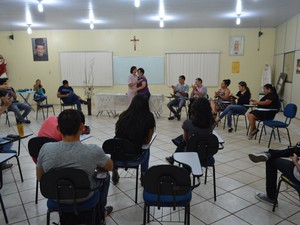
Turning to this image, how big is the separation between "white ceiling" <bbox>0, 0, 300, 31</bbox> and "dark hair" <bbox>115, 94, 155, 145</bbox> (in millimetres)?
3764

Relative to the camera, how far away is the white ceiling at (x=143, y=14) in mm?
5488

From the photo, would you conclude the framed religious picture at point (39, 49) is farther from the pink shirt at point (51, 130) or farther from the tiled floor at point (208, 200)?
the pink shirt at point (51, 130)

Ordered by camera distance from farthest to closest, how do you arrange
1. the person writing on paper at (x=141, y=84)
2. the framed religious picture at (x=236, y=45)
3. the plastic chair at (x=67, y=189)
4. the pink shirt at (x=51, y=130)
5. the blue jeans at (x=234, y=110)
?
the framed religious picture at (x=236, y=45)
the person writing on paper at (x=141, y=84)
the blue jeans at (x=234, y=110)
the pink shirt at (x=51, y=130)
the plastic chair at (x=67, y=189)

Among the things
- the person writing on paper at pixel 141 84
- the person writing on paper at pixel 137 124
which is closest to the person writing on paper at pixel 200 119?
the person writing on paper at pixel 137 124

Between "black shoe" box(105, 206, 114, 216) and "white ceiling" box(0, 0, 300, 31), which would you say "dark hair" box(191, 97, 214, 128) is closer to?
"black shoe" box(105, 206, 114, 216)

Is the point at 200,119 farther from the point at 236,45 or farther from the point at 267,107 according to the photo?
the point at 236,45

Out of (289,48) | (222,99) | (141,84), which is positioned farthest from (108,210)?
(289,48)

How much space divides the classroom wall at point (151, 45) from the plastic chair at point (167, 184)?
7.49 meters

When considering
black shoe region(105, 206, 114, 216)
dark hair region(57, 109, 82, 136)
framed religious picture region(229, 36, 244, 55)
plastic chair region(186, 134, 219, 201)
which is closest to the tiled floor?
black shoe region(105, 206, 114, 216)

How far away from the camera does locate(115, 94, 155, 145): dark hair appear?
241 centimetres

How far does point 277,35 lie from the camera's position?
8.35m

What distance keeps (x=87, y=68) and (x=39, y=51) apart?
1.83 metres

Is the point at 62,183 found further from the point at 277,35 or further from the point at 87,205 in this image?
the point at 277,35

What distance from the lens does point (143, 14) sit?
6555 mm
